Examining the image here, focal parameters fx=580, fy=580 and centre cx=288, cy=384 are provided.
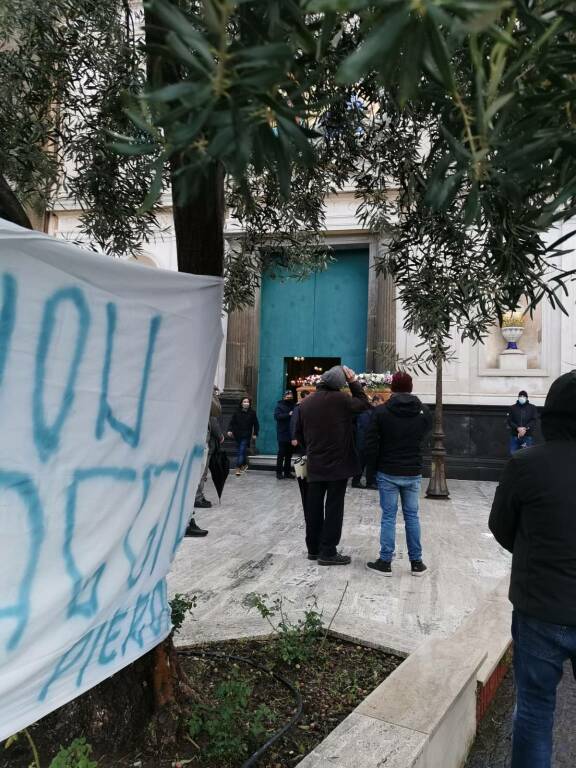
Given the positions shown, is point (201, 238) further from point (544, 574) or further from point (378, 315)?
point (378, 315)

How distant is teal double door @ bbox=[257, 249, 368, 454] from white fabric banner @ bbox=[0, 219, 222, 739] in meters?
11.9

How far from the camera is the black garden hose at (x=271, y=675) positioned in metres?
2.26

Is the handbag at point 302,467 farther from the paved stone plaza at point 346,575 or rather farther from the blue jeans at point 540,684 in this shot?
the blue jeans at point 540,684

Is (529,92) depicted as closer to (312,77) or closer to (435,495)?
(312,77)

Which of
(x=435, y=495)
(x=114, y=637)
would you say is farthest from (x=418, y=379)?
(x=114, y=637)

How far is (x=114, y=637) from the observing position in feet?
6.84

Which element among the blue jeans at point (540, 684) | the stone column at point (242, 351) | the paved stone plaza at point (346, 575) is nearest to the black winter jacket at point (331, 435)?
the paved stone plaza at point (346, 575)

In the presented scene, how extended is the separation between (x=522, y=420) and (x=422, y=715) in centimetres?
970

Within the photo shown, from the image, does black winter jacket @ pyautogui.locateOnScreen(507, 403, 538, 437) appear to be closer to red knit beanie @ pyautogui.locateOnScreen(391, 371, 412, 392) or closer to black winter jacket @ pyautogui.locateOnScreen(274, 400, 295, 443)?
black winter jacket @ pyautogui.locateOnScreen(274, 400, 295, 443)

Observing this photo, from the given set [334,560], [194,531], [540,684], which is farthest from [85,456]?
[194,531]

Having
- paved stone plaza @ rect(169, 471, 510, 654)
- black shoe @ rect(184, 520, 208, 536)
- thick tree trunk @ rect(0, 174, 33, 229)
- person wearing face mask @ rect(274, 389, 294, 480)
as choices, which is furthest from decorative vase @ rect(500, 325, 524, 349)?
thick tree trunk @ rect(0, 174, 33, 229)

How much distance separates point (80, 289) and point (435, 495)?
8.93 m

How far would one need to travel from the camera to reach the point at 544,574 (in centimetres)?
234

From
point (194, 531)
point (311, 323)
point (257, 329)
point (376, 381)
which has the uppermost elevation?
point (311, 323)
